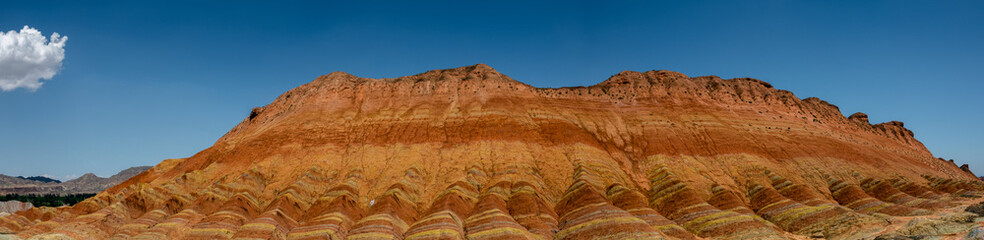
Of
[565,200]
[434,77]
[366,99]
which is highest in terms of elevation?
[434,77]

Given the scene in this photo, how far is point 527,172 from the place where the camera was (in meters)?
56.8

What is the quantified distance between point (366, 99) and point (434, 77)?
12.7 meters

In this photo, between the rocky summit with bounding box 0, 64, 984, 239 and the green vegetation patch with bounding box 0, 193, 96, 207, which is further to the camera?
the green vegetation patch with bounding box 0, 193, 96, 207

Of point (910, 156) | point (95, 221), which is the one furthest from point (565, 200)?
point (910, 156)

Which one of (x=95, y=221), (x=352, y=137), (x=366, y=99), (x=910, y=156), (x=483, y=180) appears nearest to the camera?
(x=95, y=221)

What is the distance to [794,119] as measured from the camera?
77.5 m

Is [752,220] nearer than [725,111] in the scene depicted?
Yes

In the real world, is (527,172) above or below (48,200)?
below

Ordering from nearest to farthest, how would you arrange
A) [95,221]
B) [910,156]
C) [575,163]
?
[95,221]
[575,163]
[910,156]

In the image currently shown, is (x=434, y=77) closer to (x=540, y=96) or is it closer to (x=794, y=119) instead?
(x=540, y=96)

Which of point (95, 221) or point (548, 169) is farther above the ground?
point (548, 169)

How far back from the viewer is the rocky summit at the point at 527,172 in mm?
43969

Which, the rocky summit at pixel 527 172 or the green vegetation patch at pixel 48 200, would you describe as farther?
the green vegetation patch at pixel 48 200

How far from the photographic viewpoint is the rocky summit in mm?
43969
